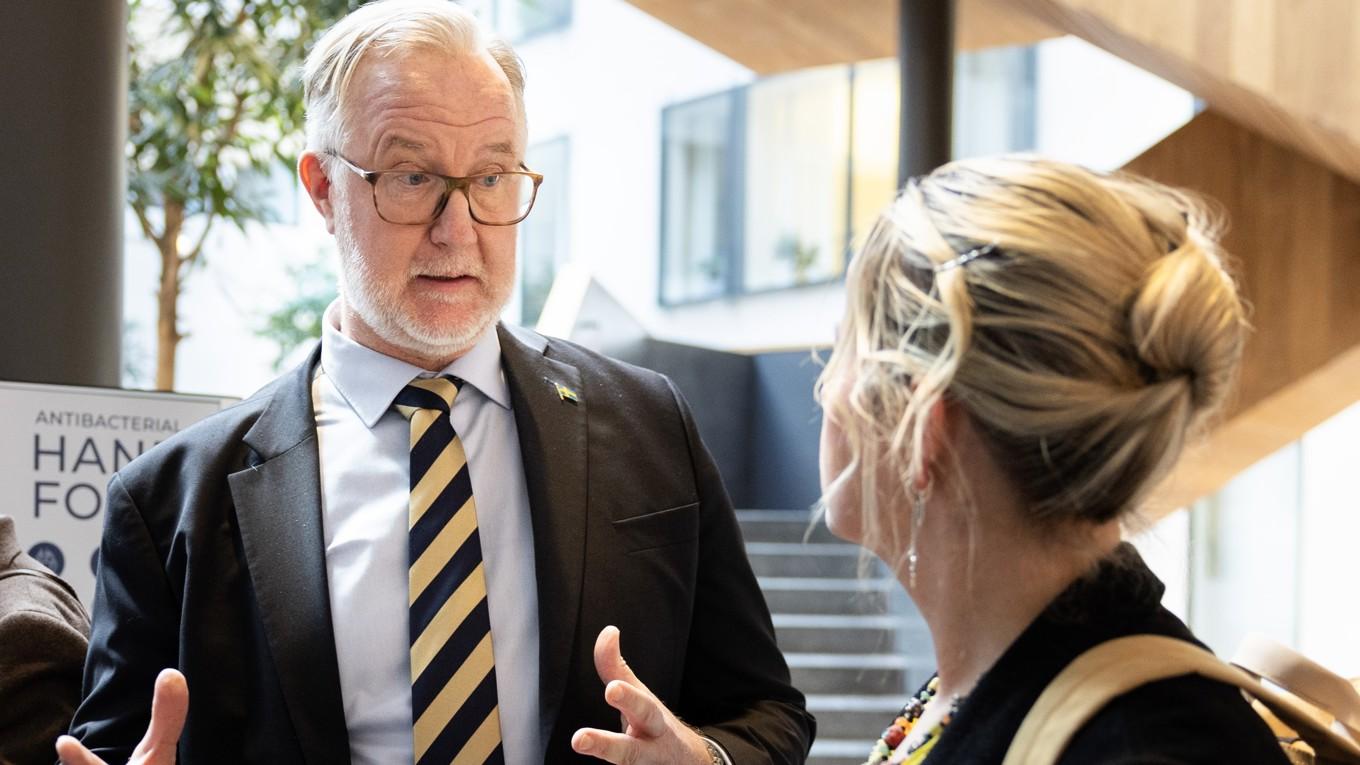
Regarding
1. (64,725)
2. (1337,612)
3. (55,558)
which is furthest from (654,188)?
(64,725)

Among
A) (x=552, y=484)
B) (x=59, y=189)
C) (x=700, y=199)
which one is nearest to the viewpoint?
(x=552, y=484)

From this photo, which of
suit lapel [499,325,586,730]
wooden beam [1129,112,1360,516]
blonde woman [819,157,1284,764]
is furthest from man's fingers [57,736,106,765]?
wooden beam [1129,112,1360,516]

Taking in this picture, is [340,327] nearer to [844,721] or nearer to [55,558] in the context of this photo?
[55,558]

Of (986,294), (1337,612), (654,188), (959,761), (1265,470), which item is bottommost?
(1337,612)

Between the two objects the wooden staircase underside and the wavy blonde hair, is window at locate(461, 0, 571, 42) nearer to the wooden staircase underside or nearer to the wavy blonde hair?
the wooden staircase underside

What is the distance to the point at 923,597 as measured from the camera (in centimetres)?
127

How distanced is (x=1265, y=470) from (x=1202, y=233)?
33.5ft

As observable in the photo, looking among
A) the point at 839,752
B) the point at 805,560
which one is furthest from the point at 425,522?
the point at 805,560

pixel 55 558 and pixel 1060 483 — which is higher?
pixel 1060 483

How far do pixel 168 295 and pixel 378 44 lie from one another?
227 inches

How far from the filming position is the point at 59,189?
3.19 meters

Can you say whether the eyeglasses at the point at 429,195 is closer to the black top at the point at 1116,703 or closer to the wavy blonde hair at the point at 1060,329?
the wavy blonde hair at the point at 1060,329

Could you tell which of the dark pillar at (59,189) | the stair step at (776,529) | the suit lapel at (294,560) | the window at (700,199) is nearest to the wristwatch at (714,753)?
the suit lapel at (294,560)

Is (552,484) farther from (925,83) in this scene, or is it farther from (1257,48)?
(925,83)
